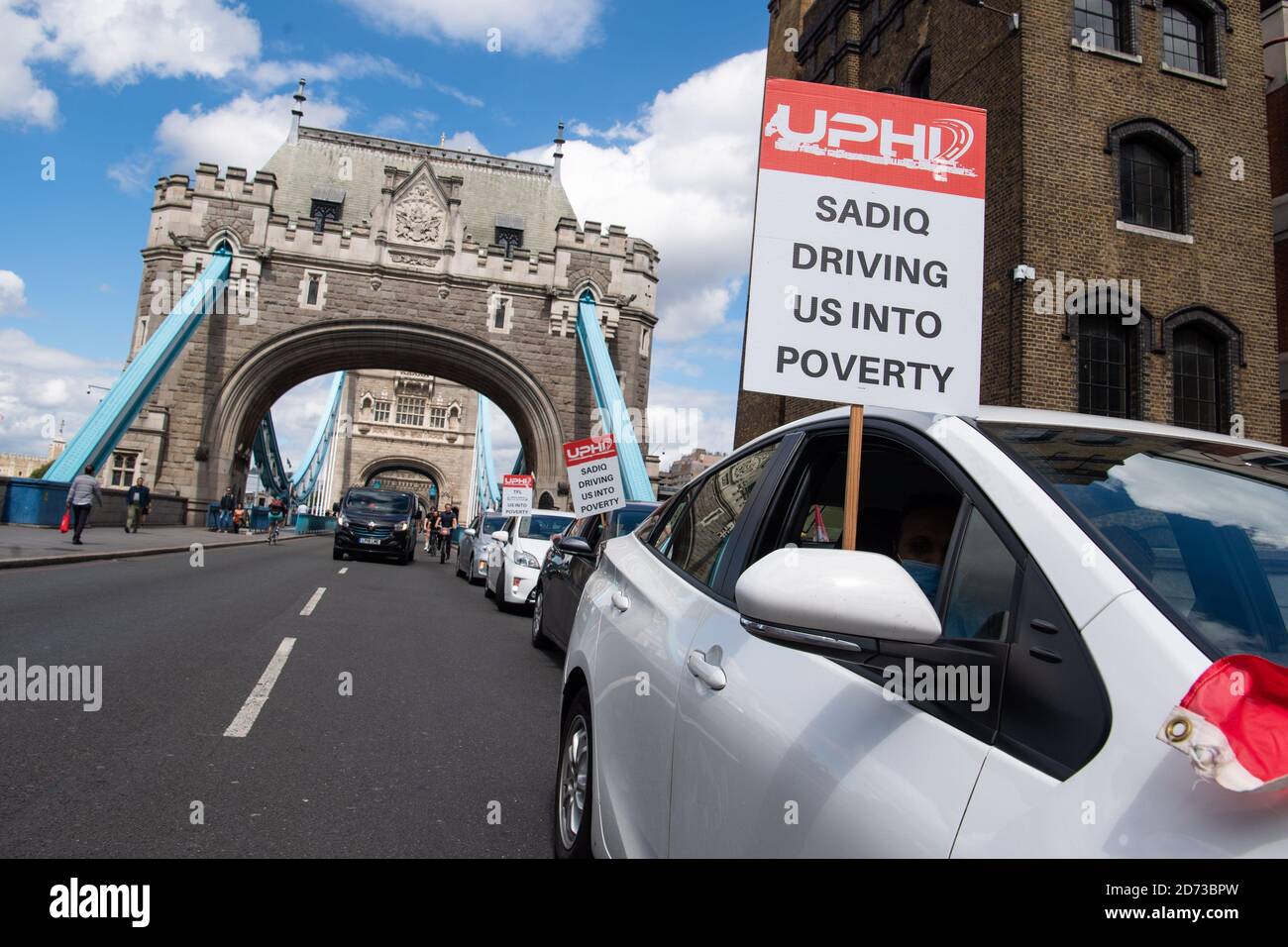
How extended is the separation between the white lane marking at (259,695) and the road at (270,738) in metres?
0.05

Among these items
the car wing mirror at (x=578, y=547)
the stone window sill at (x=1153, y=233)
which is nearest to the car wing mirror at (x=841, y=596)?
the car wing mirror at (x=578, y=547)

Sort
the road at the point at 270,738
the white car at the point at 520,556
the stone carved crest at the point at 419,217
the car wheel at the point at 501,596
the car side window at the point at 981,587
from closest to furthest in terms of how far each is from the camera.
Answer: the car side window at the point at 981,587, the road at the point at 270,738, the white car at the point at 520,556, the car wheel at the point at 501,596, the stone carved crest at the point at 419,217

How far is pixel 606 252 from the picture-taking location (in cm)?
3381

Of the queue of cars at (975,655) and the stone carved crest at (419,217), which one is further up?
the stone carved crest at (419,217)

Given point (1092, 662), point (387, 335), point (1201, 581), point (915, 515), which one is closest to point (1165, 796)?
point (1092, 662)

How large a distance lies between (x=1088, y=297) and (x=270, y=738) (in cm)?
1272

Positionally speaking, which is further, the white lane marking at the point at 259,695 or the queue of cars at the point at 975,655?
the white lane marking at the point at 259,695

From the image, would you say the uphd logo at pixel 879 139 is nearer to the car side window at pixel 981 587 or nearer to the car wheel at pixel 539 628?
the car side window at pixel 981 587

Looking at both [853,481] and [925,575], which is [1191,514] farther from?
[853,481]

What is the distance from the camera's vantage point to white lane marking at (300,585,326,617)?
32.2 ft

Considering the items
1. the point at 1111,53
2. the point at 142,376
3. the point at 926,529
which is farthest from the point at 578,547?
→ the point at 142,376

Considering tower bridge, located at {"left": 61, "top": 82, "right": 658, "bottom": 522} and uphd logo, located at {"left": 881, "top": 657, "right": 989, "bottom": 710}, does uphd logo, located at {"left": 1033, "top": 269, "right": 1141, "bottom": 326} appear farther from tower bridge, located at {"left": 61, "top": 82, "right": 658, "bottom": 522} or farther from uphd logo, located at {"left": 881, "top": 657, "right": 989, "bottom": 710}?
tower bridge, located at {"left": 61, "top": 82, "right": 658, "bottom": 522}
